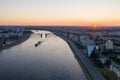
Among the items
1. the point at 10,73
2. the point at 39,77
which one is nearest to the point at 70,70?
the point at 39,77

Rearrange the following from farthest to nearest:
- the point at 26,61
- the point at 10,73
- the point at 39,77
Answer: the point at 26,61
the point at 10,73
the point at 39,77

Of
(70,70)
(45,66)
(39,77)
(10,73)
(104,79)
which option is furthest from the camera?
(45,66)

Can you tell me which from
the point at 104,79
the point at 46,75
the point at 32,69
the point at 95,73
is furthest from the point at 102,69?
the point at 32,69

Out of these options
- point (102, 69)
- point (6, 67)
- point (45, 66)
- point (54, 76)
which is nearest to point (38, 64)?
point (45, 66)

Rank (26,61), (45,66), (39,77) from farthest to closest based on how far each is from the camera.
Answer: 1. (26,61)
2. (45,66)
3. (39,77)

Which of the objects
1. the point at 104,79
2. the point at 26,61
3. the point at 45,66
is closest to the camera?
the point at 104,79

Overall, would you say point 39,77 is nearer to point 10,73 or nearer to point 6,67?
point 10,73

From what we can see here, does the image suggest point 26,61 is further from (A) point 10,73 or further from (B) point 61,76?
(B) point 61,76

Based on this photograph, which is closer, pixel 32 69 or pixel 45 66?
pixel 32 69

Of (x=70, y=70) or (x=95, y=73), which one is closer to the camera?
(x=95, y=73)
